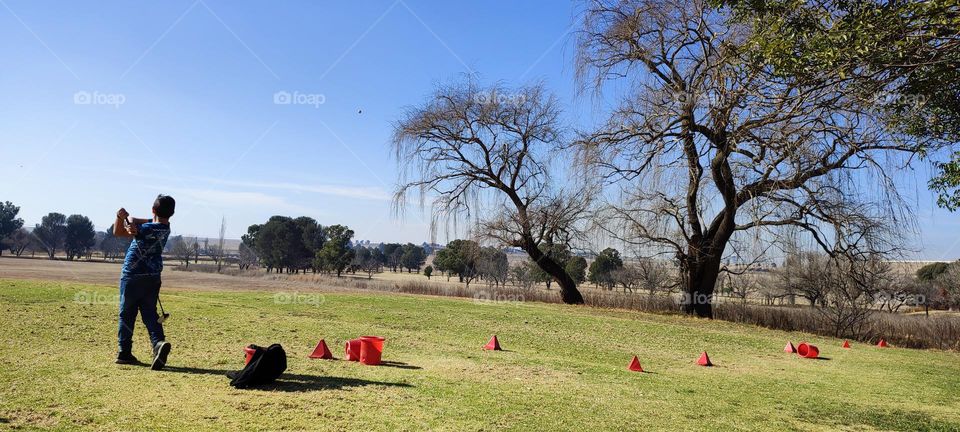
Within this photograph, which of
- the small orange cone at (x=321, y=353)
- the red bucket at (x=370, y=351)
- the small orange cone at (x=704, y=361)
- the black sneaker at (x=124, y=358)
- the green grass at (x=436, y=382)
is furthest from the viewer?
the small orange cone at (x=704, y=361)

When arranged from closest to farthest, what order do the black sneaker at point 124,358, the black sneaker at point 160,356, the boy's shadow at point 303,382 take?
the boy's shadow at point 303,382 → the black sneaker at point 160,356 → the black sneaker at point 124,358

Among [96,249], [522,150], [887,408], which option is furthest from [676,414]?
[96,249]

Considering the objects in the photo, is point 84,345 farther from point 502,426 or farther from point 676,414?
point 676,414

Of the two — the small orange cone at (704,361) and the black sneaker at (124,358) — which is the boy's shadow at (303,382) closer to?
the black sneaker at (124,358)

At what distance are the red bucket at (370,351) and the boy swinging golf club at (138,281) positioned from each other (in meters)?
2.35

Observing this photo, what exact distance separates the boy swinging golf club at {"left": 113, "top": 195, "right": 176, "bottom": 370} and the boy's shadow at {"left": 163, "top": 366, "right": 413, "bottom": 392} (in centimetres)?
40

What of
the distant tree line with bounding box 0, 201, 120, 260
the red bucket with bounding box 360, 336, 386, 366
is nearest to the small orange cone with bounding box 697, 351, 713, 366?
the red bucket with bounding box 360, 336, 386, 366

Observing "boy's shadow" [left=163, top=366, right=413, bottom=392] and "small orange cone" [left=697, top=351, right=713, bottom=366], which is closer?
"boy's shadow" [left=163, top=366, right=413, bottom=392]

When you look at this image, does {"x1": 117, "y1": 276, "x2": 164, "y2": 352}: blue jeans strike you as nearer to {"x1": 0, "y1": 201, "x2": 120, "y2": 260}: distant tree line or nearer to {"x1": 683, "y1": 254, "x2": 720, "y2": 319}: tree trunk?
{"x1": 683, "y1": 254, "x2": 720, "y2": 319}: tree trunk

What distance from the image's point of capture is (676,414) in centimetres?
613

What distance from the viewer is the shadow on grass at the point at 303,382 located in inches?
238

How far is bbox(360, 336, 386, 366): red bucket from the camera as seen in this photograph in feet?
25.9

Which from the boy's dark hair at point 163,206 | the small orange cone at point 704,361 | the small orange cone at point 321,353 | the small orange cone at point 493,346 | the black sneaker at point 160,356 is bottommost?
the small orange cone at point 704,361

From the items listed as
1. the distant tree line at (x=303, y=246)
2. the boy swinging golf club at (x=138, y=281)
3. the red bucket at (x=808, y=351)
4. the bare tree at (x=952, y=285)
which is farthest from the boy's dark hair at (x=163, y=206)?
the distant tree line at (x=303, y=246)
